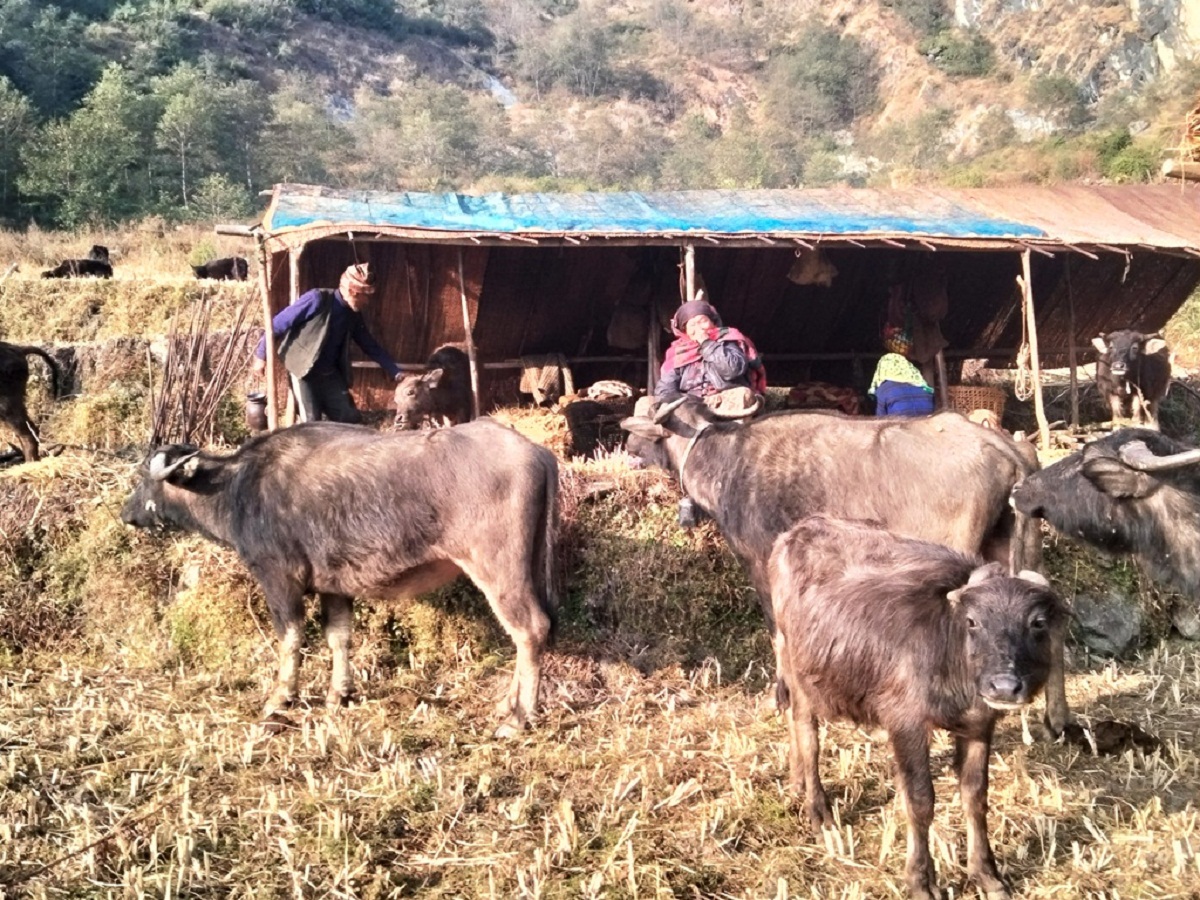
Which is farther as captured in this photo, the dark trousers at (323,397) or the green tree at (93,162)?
the green tree at (93,162)

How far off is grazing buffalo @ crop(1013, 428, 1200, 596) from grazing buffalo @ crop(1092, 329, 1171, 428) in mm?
6266

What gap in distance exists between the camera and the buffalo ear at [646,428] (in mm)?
6215

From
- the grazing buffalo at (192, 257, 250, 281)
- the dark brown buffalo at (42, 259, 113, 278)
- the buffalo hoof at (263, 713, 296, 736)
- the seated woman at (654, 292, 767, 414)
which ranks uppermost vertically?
the seated woman at (654, 292, 767, 414)

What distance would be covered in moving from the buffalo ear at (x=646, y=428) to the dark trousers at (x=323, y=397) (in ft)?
6.93

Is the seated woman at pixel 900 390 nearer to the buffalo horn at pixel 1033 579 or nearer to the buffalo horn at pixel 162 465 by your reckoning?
the buffalo horn at pixel 1033 579

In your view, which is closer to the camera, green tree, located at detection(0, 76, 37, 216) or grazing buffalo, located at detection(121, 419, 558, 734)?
grazing buffalo, located at detection(121, 419, 558, 734)

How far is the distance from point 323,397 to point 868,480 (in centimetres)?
385

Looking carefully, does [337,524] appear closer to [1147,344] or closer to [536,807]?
[536,807]

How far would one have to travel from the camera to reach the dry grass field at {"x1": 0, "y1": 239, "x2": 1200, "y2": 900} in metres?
3.77

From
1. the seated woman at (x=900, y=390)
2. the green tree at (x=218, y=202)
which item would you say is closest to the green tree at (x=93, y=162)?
the green tree at (x=218, y=202)

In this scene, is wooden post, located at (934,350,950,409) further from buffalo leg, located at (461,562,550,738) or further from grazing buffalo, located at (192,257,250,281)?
grazing buffalo, located at (192,257,250,281)

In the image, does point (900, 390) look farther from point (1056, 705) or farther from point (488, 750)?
point (488, 750)

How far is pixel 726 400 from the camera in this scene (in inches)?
256

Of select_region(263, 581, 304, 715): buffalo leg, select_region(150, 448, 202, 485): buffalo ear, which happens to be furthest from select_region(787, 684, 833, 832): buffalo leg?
select_region(150, 448, 202, 485): buffalo ear
